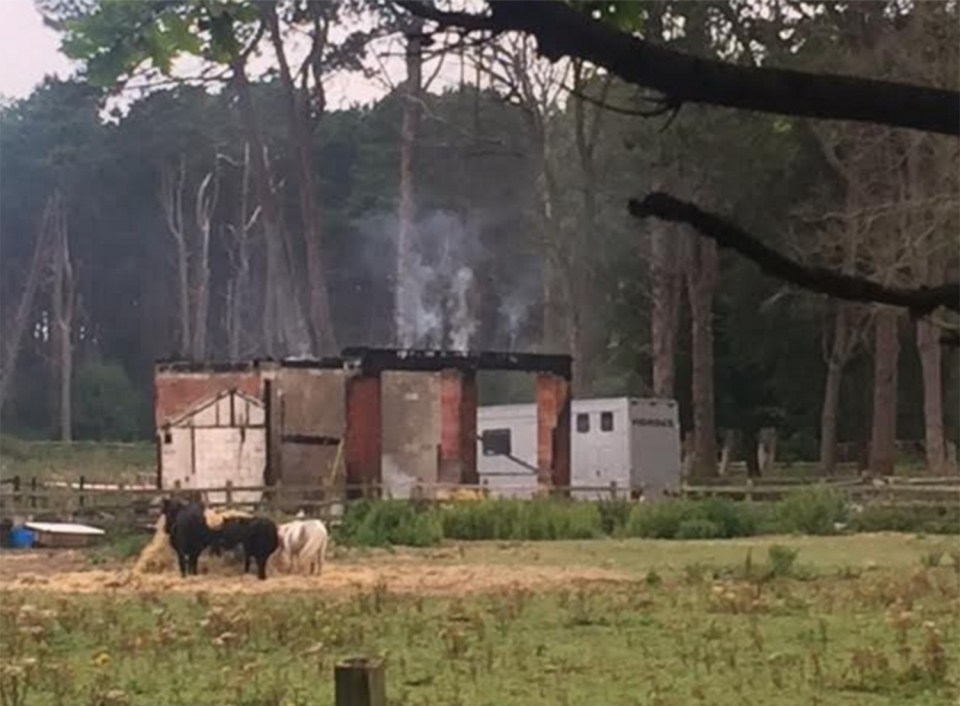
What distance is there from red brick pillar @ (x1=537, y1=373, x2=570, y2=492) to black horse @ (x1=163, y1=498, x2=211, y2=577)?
15013 millimetres

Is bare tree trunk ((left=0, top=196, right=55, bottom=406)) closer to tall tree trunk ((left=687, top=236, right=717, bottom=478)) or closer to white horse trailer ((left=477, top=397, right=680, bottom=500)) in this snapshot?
white horse trailer ((left=477, top=397, right=680, bottom=500))

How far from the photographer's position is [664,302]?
39812mm

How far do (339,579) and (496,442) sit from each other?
18735 mm

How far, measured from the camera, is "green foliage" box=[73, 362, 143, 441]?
54.7 metres

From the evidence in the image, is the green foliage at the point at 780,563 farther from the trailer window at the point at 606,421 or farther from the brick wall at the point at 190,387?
the trailer window at the point at 606,421

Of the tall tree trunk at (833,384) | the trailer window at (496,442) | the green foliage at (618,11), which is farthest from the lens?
the tall tree trunk at (833,384)

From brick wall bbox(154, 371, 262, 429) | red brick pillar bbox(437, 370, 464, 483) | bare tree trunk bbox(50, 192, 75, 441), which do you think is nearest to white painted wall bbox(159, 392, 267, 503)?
brick wall bbox(154, 371, 262, 429)

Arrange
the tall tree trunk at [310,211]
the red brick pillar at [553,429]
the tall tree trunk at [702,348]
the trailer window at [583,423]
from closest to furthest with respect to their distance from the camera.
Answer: the red brick pillar at [553,429], the trailer window at [583,423], the tall tree trunk at [702,348], the tall tree trunk at [310,211]

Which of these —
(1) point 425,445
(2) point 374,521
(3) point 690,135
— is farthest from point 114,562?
(3) point 690,135

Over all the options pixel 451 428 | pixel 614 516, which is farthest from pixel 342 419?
pixel 614 516

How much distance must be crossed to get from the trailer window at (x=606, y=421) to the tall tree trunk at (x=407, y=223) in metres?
9.66

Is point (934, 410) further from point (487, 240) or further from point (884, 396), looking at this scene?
point (487, 240)

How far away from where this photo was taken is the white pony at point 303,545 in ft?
67.1

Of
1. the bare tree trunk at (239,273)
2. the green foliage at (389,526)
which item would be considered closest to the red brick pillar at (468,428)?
the green foliage at (389,526)
